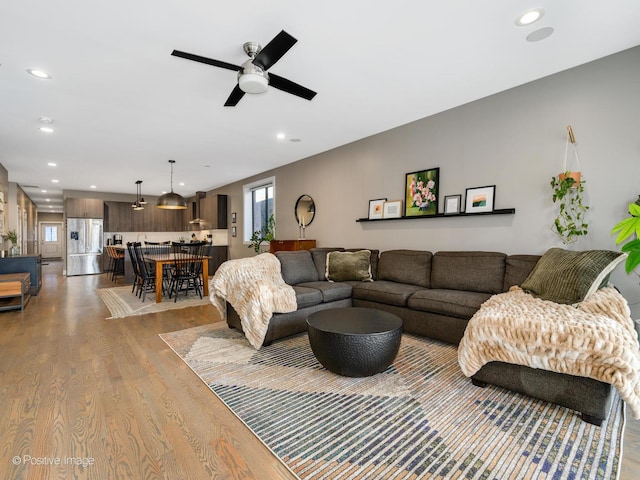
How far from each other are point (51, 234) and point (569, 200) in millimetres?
20544

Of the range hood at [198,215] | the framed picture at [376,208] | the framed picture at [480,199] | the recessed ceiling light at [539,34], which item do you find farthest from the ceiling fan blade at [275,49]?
the range hood at [198,215]

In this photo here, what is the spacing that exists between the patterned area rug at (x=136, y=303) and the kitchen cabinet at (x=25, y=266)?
996 mm

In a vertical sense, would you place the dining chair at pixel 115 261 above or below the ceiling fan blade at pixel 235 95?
below

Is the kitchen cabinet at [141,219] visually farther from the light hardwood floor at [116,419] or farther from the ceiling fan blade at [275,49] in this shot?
the ceiling fan blade at [275,49]

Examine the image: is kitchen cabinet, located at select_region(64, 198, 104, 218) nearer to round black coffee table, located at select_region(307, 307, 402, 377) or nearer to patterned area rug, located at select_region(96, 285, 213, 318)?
patterned area rug, located at select_region(96, 285, 213, 318)

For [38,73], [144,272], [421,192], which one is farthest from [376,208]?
[144,272]

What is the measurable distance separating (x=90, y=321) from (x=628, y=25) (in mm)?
6147

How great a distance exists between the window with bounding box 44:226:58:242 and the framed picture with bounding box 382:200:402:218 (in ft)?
60.1

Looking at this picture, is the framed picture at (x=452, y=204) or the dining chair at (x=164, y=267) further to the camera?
the dining chair at (x=164, y=267)

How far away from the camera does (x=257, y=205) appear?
7.67 metres

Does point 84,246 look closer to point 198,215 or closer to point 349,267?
point 198,215

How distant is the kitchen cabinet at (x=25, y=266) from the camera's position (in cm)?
523

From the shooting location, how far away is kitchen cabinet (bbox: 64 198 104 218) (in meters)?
8.74

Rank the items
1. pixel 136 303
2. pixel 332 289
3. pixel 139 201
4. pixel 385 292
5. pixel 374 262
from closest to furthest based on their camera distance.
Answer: pixel 385 292, pixel 332 289, pixel 374 262, pixel 136 303, pixel 139 201
